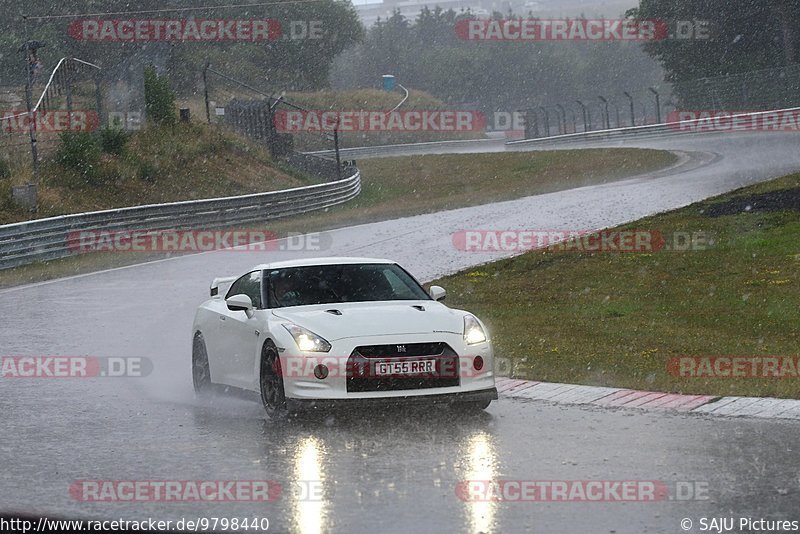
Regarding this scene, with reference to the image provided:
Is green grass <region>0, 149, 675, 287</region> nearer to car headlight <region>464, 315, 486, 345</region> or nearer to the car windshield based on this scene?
the car windshield

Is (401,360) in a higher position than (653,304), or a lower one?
higher

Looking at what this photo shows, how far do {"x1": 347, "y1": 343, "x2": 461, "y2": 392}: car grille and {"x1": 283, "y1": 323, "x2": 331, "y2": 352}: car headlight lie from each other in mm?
260

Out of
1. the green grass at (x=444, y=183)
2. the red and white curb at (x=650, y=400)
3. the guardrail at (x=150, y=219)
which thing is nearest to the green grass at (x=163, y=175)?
the green grass at (x=444, y=183)

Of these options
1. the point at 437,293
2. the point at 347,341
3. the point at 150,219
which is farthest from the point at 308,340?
the point at 150,219

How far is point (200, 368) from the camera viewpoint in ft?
38.9

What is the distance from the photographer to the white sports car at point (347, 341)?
30.6 ft

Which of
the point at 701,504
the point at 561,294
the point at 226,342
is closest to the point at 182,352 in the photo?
the point at 226,342

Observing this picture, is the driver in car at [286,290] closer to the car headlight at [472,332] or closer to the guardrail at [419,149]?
the car headlight at [472,332]

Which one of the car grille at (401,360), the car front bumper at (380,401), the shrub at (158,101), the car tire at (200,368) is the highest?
the shrub at (158,101)

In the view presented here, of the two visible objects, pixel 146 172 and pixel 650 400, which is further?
pixel 146 172

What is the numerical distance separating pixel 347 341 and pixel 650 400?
2.55 m

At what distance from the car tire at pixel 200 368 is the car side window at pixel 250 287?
56cm

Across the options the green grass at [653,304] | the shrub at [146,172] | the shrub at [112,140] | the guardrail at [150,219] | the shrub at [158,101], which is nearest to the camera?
the green grass at [653,304]

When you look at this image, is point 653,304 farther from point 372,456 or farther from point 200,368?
point 372,456
